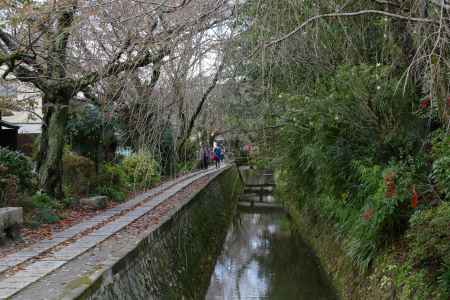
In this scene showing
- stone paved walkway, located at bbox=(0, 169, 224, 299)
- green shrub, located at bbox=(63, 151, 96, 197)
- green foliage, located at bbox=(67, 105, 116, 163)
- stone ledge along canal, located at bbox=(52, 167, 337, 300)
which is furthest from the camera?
green foliage, located at bbox=(67, 105, 116, 163)

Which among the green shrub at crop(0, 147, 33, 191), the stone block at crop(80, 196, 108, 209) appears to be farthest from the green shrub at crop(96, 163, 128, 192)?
the green shrub at crop(0, 147, 33, 191)

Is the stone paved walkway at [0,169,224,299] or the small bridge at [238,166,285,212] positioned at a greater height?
the stone paved walkway at [0,169,224,299]

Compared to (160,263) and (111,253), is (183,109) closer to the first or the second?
(111,253)

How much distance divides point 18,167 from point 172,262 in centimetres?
358

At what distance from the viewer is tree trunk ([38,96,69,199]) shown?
33.8ft

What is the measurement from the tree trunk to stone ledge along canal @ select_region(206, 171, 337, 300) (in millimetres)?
4280

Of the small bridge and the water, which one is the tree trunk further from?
the small bridge

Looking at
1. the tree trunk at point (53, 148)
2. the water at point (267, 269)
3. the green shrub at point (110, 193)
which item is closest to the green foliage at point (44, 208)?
the tree trunk at point (53, 148)

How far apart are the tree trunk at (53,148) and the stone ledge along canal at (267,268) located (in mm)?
4280

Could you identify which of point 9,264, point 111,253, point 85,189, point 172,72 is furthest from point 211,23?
point 85,189

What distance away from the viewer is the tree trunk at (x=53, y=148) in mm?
10289

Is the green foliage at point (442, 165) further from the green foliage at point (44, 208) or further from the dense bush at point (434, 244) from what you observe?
the green foliage at point (44, 208)

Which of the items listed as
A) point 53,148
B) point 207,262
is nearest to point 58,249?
point 53,148

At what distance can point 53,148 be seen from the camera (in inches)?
409
